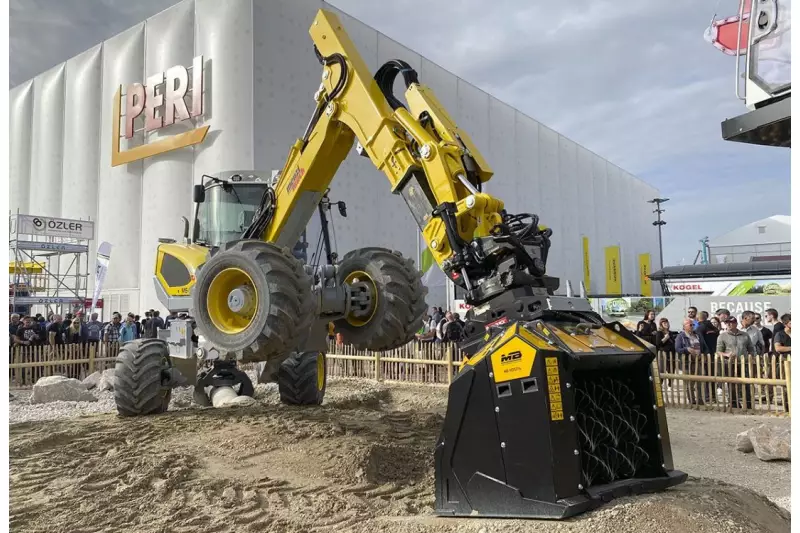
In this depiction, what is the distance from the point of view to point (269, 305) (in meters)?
5.10

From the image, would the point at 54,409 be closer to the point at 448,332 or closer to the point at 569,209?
the point at 448,332

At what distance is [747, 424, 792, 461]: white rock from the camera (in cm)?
646

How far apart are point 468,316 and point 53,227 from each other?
19.5 metres

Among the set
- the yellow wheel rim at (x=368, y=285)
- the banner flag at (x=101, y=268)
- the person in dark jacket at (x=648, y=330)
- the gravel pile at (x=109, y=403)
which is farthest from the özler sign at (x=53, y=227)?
the person in dark jacket at (x=648, y=330)

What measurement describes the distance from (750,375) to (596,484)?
7.25 meters

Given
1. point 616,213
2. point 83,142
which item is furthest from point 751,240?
point 83,142

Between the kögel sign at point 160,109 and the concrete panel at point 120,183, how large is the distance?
1.03 ft

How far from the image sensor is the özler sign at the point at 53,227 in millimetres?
19312

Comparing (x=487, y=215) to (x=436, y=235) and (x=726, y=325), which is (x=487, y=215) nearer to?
(x=436, y=235)

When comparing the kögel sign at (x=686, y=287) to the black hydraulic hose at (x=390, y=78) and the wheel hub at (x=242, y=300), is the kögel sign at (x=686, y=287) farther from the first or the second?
the wheel hub at (x=242, y=300)

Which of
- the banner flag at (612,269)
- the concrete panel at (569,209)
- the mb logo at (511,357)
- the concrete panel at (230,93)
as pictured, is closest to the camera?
the mb logo at (511,357)

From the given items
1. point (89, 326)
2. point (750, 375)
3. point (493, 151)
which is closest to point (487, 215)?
point (750, 375)

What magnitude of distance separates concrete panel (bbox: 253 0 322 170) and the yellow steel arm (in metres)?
14.6

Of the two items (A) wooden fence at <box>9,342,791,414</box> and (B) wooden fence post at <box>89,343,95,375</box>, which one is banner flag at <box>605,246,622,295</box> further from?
(B) wooden fence post at <box>89,343,95,375</box>
